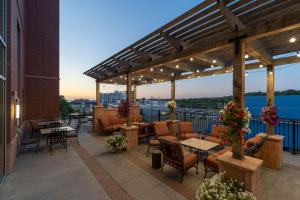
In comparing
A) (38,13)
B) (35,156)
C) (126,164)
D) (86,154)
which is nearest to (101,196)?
(126,164)

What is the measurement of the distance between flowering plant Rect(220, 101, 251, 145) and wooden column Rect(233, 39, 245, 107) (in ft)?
0.82

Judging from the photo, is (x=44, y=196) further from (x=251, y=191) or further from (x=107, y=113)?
(x=107, y=113)

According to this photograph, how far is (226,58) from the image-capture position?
551cm

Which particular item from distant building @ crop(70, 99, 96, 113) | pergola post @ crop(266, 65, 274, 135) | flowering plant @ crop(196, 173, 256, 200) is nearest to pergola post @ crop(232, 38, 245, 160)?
flowering plant @ crop(196, 173, 256, 200)

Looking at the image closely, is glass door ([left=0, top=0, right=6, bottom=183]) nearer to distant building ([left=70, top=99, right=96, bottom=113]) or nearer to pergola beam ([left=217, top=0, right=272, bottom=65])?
pergola beam ([left=217, top=0, right=272, bottom=65])

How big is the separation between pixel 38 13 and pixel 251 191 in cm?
1244

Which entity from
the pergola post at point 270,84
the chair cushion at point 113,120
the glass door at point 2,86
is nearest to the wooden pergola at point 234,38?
the pergola post at point 270,84

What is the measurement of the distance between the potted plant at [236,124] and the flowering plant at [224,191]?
1.67ft

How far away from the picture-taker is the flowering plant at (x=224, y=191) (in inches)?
85.3

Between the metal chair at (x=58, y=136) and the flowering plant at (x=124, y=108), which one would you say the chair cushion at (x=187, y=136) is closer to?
the flowering plant at (x=124, y=108)

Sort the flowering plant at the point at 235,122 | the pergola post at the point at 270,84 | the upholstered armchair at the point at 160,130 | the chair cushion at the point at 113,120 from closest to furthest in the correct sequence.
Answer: the flowering plant at the point at 235,122
the pergola post at the point at 270,84
the upholstered armchair at the point at 160,130
the chair cushion at the point at 113,120

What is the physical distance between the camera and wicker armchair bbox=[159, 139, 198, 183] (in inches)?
133

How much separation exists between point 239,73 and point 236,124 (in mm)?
1002

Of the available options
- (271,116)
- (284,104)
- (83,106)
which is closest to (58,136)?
(271,116)
